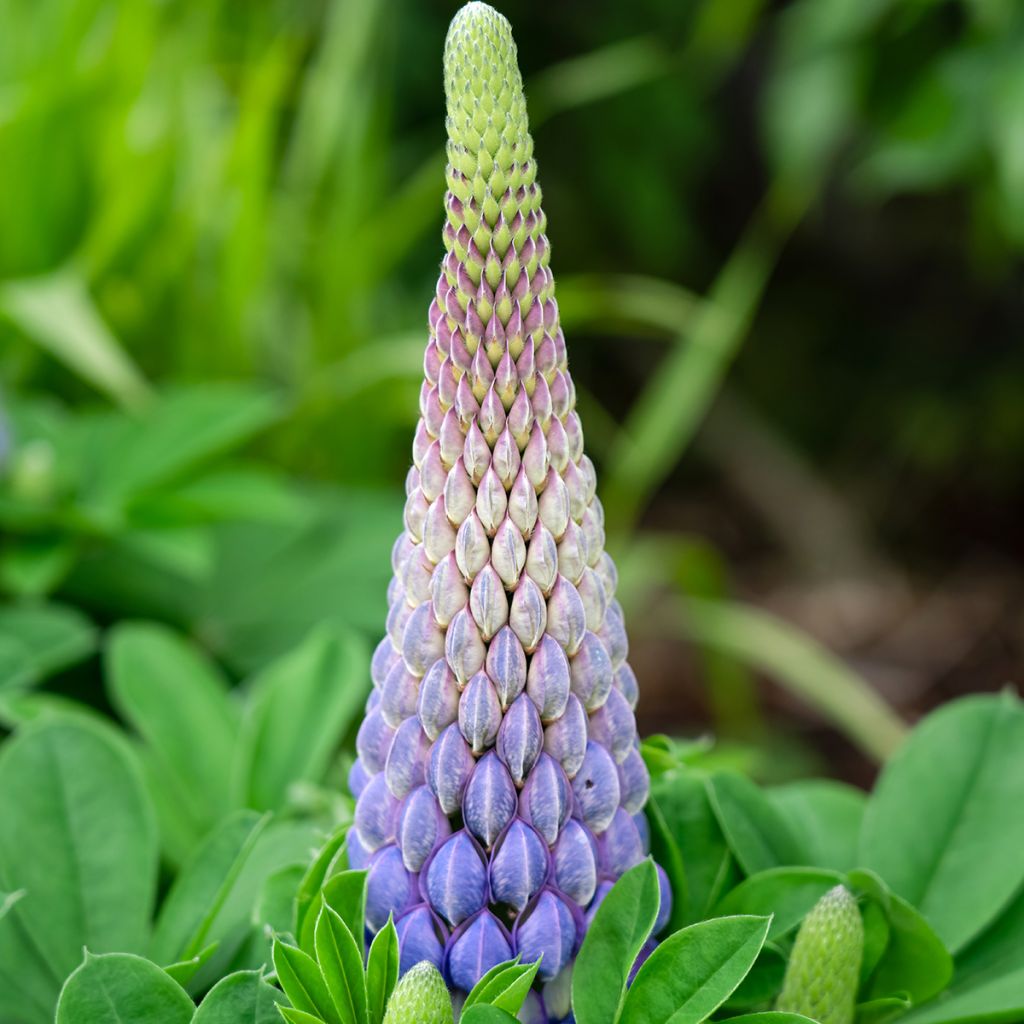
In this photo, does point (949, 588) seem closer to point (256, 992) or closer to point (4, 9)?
point (4, 9)

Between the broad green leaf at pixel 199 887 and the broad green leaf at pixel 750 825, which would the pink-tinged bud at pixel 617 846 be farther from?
the broad green leaf at pixel 199 887

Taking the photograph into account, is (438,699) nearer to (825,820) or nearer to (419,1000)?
(419,1000)

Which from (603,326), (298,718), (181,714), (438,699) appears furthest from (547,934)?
(603,326)

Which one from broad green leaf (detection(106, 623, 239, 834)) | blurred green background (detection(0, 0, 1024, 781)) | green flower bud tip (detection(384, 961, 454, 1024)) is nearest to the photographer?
green flower bud tip (detection(384, 961, 454, 1024))

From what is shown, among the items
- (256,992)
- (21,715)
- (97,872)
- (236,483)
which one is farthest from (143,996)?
(236,483)

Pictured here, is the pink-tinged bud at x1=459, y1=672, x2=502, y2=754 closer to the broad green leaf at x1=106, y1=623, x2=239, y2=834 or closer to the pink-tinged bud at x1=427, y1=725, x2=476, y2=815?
the pink-tinged bud at x1=427, y1=725, x2=476, y2=815

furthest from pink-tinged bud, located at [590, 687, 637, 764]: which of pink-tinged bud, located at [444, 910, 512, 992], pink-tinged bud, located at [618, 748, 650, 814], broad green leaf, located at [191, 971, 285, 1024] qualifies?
broad green leaf, located at [191, 971, 285, 1024]
